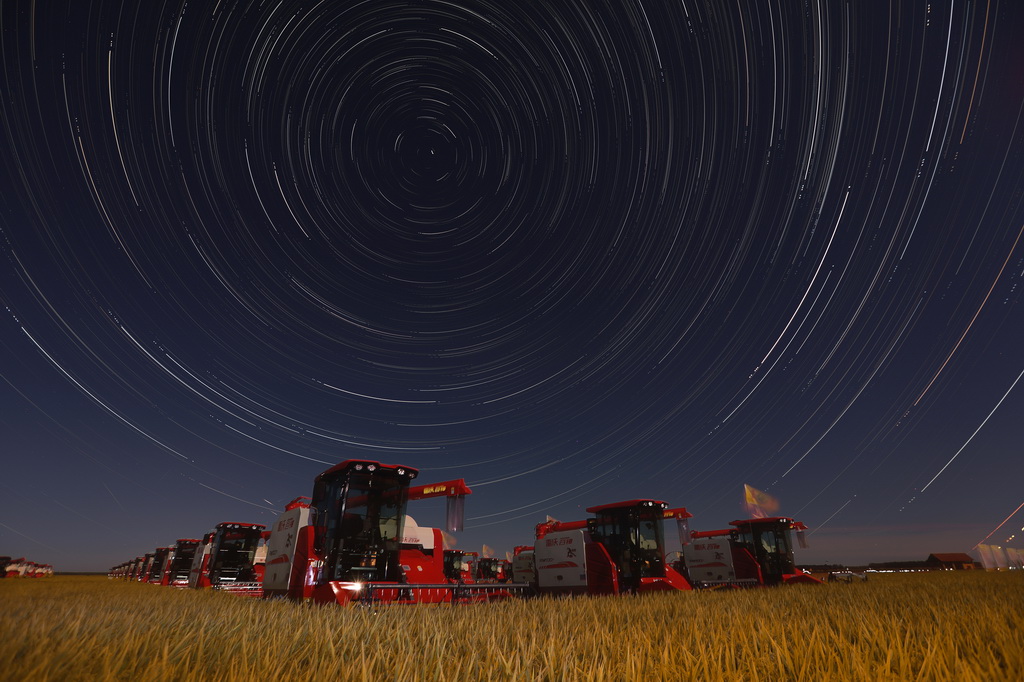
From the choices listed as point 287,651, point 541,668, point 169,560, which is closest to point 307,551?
point 287,651

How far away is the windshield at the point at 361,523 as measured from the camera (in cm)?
984

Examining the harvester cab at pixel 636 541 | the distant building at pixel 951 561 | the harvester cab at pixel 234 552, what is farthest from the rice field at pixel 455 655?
the distant building at pixel 951 561

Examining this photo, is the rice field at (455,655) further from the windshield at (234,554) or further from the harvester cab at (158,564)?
the harvester cab at (158,564)

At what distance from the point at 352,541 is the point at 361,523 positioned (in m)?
0.42

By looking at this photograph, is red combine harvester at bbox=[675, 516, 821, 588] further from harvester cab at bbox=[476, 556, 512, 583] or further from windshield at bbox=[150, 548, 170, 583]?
windshield at bbox=[150, 548, 170, 583]

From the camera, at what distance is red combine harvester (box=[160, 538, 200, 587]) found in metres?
26.1

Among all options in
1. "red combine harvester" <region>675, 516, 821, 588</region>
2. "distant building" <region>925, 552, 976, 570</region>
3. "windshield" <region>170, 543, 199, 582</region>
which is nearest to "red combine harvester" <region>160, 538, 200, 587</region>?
"windshield" <region>170, 543, 199, 582</region>

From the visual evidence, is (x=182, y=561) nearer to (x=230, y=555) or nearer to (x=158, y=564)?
(x=230, y=555)

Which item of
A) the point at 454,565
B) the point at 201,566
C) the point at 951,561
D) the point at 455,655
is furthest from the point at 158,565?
the point at 951,561

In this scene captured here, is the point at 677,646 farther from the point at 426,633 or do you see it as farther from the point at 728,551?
the point at 728,551

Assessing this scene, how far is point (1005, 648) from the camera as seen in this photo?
2.87 metres

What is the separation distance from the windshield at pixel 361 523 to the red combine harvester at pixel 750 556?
46.1 ft

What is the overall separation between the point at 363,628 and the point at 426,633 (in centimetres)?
59

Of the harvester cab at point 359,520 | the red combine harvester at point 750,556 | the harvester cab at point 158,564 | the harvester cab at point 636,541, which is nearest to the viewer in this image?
the harvester cab at point 359,520
